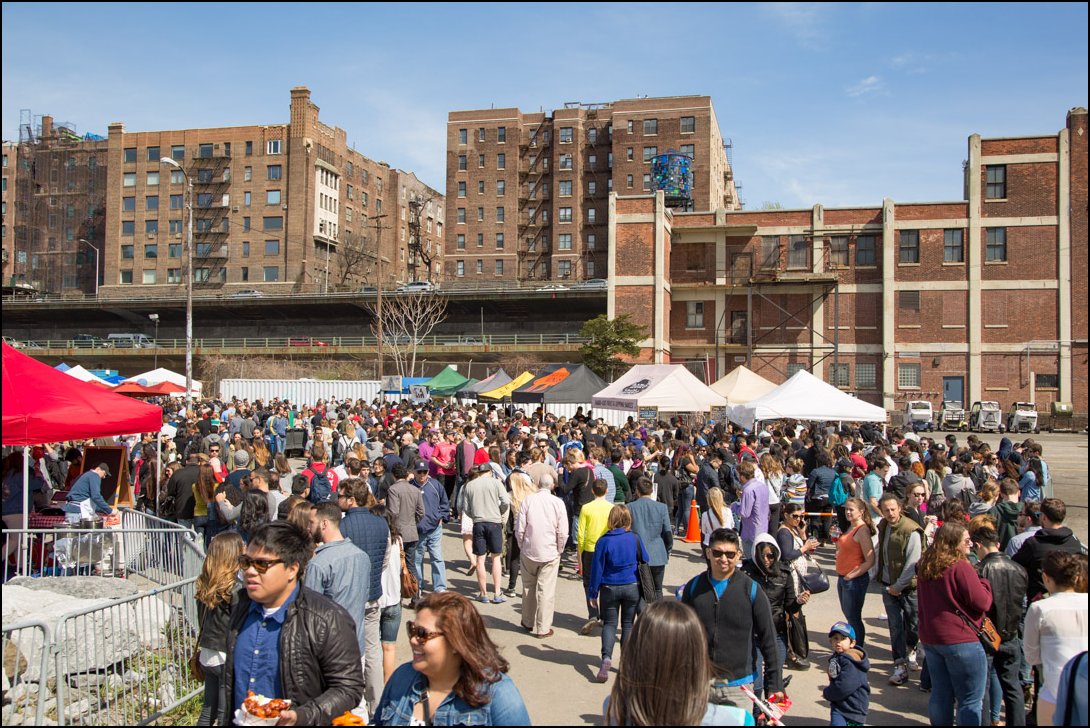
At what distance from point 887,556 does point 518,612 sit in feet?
14.4

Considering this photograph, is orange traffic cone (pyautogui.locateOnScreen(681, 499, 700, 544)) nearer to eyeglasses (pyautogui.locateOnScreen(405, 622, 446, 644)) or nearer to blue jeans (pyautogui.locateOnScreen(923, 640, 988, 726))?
blue jeans (pyautogui.locateOnScreen(923, 640, 988, 726))

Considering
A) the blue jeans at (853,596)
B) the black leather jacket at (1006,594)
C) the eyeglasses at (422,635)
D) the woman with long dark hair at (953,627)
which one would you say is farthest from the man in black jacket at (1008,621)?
the eyeglasses at (422,635)

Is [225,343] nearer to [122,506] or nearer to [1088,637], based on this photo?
[122,506]

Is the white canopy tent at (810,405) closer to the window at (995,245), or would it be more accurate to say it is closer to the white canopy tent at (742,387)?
the white canopy tent at (742,387)

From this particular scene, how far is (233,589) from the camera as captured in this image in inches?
177

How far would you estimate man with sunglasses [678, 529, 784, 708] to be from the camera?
493 cm

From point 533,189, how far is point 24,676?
7860 centimetres

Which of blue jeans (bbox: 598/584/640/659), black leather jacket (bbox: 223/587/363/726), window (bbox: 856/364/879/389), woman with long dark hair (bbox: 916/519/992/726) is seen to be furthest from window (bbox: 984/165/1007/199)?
black leather jacket (bbox: 223/587/363/726)

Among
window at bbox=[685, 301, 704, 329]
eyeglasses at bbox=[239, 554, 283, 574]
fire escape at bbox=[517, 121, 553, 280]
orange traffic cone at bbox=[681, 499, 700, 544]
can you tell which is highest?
fire escape at bbox=[517, 121, 553, 280]

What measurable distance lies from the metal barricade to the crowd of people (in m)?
1.12

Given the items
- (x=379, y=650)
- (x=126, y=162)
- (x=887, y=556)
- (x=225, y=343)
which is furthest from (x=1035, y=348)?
(x=126, y=162)

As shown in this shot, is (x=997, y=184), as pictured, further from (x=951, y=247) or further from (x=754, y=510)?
(x=754, y=510)

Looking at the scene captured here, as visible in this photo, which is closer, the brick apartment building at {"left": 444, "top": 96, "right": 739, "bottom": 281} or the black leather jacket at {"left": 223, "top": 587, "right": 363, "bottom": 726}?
the black leather jacket at {"left": 223, "top": 587, "right": 363, "bottom": 726}

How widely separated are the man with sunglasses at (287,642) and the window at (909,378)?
4685cm
